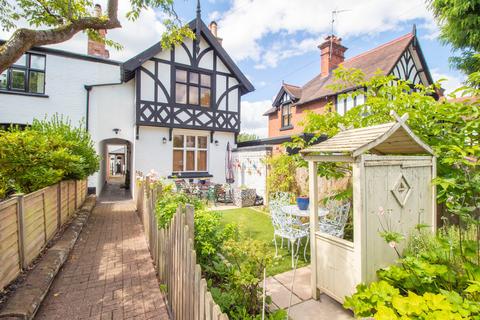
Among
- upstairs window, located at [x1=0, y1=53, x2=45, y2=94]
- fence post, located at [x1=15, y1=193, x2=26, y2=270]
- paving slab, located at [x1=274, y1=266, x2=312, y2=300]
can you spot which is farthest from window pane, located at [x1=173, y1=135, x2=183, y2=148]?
paving slab, located at [x1=274, y1=266, x2=312, y2=300]

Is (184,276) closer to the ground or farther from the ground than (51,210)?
closer to the ground

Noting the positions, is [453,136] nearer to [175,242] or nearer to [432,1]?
[175,242]

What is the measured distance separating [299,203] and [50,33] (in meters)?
5.88

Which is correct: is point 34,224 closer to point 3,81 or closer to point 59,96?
point 59,96

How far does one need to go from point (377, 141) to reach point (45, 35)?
581 centimetres

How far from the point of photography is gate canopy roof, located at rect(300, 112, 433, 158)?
2541mm

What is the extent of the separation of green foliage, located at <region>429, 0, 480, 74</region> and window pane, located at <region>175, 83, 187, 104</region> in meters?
10.1

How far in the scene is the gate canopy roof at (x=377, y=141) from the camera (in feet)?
8.34

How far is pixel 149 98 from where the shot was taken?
999 centimetres

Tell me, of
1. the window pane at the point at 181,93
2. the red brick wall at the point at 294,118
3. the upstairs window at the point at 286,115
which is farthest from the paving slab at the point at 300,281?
the upstairs window at the point at 286,115

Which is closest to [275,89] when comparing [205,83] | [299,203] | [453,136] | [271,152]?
[205,83]

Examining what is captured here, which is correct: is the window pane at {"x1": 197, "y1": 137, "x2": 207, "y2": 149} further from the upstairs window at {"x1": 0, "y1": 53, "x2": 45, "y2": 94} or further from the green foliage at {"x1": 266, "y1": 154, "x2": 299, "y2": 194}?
the upstairs window at {"x1": 0, "y1": 53, "x2": 45, "y2": 94}

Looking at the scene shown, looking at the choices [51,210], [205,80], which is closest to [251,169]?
[205,80]

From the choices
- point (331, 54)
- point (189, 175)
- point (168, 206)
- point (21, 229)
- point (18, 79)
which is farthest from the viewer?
point (331, 54)
